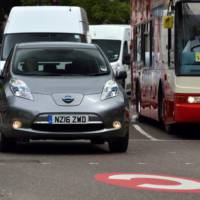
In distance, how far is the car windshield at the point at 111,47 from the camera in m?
36.7

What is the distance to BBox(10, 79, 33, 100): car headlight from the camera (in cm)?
1375

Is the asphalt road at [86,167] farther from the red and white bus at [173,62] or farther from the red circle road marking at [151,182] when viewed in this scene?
the red and white bus at [173,62]

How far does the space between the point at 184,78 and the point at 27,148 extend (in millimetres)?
3589

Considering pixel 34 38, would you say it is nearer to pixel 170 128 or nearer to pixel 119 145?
pixel 170 128

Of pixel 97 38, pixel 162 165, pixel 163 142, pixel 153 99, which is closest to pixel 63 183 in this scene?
pixel 162 165

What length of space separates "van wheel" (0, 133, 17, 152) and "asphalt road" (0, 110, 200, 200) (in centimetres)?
17

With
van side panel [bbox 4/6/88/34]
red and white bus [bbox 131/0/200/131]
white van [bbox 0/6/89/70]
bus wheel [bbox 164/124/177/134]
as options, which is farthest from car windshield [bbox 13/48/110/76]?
van side panel [bbox 4/6/88/34]

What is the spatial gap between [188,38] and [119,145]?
3840 millimetres

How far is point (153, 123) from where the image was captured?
2312 cm

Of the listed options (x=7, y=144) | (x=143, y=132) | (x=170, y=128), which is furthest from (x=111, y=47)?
(x=7, y=144)

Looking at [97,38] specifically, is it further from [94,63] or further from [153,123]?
[94,63]

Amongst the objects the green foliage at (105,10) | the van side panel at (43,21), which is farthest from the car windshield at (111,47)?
the green foliage at (105,10)

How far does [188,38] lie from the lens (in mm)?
17516

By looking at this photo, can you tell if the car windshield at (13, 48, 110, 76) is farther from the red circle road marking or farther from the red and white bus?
the red circle road marking
